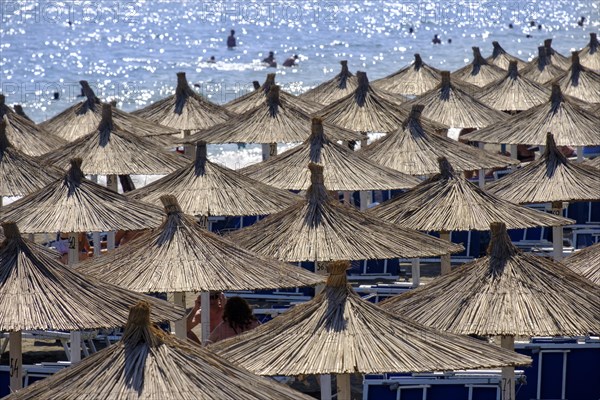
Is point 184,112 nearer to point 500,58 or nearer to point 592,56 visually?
point 500,58

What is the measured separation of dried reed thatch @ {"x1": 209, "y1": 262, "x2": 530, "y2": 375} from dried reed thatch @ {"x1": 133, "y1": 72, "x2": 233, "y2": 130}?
11.0 metres

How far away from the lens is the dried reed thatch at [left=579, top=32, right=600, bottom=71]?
26.0 metres

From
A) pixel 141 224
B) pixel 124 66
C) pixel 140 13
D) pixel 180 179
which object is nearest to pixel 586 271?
pixel 141 224

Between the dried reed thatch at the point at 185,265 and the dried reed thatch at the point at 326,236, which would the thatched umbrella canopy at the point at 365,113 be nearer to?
the dried reed thatch at the point at 326,236

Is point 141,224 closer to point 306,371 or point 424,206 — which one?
point 424,206

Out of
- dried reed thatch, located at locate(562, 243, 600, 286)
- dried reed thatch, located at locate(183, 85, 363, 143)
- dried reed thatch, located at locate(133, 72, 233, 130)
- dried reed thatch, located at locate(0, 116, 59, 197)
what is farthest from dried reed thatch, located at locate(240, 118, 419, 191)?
dried reed thatch, located at locate(133, 72, 233, 130)

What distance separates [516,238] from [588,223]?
1081 millimetres

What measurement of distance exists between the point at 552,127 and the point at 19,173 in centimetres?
586

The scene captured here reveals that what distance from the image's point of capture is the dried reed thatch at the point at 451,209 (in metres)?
11.5

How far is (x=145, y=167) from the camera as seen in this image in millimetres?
14617

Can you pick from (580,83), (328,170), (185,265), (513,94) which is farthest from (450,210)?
(580,83)

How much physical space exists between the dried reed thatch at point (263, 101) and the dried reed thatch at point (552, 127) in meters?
2.58

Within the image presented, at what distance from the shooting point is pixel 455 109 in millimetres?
18531

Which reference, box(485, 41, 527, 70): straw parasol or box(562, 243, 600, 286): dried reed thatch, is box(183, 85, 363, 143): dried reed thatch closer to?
box(562, 243, 600, 286): dried reed thatch
